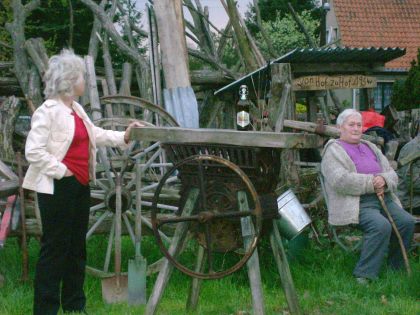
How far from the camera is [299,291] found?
5.98 m

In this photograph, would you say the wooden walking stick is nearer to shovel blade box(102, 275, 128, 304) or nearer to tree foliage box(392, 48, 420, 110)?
shovel blade box(102, 275, 128, 304)

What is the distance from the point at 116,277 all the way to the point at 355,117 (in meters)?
2.24

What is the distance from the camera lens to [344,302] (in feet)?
18.3

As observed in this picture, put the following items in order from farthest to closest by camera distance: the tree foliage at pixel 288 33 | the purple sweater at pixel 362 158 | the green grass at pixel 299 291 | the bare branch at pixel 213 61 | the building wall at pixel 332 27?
the tree foliage at pixel 288 33, the building wall at pixel 332 27, the bare branch at pixel 213 61, the purple sweater at pixel 362 158, the green grass at pixel 299 291

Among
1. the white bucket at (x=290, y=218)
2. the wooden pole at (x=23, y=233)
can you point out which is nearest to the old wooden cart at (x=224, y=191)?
the white bucket at (x=290, y=218)

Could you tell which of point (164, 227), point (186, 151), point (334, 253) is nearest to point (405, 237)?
point (334, 253)

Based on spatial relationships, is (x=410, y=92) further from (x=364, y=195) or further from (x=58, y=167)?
(x=58, y=167)

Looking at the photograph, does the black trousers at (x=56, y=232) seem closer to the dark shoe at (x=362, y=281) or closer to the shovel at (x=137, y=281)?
the shovel at (x=137, y=281)

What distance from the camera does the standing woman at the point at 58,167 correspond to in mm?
4879

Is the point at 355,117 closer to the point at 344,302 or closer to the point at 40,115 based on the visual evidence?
the point at 344,302

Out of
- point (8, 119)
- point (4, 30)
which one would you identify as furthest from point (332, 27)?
point (8, 119)

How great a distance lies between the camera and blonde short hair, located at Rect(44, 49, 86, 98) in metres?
4.96

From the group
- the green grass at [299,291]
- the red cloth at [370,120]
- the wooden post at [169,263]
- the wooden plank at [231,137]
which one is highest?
the wooden plank at [231,137]

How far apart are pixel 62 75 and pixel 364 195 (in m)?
2.70
